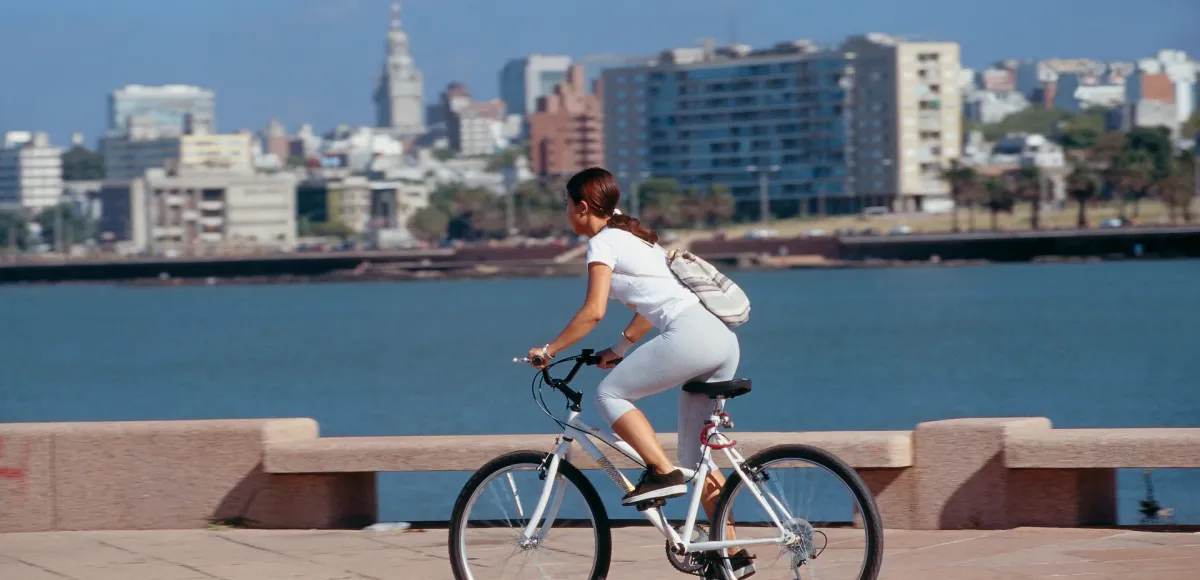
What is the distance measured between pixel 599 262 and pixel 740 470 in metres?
0.79

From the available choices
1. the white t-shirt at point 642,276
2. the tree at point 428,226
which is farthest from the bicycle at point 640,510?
the tree at point 428,226

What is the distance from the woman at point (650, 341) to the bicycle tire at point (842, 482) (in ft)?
0.36

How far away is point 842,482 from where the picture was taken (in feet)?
18.0

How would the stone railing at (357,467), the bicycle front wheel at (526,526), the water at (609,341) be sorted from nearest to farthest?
the bicycle front wheel at (526,526), the stone railing at (357,467), the water at (609,341)

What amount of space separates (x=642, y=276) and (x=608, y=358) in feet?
1.30

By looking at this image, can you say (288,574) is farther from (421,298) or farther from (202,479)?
(421,298)

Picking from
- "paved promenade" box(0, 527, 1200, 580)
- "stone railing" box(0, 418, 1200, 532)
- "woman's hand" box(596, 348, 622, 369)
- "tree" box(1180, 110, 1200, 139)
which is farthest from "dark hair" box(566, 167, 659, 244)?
"tree" box(1180, 110, 1200, 139)

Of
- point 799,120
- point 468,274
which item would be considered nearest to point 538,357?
point 468,274

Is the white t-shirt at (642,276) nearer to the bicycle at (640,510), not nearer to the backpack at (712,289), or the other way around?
the backpack at (712,289)

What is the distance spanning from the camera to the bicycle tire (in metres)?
5.40

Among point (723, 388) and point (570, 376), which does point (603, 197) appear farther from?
point (723, 388)

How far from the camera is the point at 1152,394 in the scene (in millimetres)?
44188

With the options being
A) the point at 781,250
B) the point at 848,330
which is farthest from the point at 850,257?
the point at 848,330

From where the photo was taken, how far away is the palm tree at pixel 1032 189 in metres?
141
